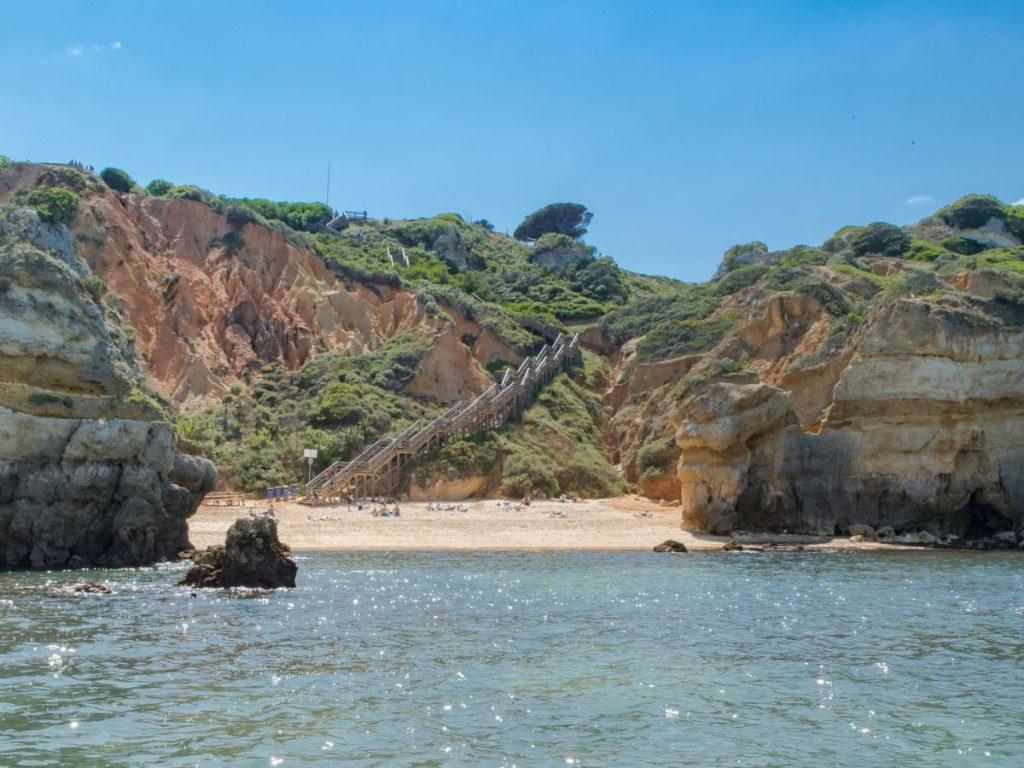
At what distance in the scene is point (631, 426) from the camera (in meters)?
48.4

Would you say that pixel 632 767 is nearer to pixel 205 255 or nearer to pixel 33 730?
pixel 33 730

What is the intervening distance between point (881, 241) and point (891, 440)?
141 ft

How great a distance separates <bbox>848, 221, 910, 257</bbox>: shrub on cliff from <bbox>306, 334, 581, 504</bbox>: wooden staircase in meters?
28.8

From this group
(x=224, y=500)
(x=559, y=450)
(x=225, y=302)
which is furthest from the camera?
(x=225, y=302)

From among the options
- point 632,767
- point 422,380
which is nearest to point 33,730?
point 632,767

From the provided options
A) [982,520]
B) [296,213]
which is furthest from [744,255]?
[982,520]

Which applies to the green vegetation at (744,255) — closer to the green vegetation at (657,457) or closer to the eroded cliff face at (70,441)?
the green vegetation at (657,457)

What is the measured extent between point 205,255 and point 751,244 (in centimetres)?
4453

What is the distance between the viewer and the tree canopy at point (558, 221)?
10744 centimetres

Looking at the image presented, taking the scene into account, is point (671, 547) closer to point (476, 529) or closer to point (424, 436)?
point (476, 529)

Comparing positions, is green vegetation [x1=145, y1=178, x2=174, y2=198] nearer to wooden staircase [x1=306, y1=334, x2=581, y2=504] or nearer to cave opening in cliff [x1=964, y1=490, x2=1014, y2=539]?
wooden staircase [x1=306, y1=334, x2=581, y2=504]

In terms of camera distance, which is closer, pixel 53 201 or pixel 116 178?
pixel 53 201

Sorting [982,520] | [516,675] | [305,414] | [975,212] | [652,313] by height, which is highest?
[975,212]

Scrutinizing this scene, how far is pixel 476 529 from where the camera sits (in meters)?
34.4
